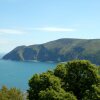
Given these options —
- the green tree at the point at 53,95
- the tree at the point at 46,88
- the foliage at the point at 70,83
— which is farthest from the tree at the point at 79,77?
the green tree at the point at 53,95

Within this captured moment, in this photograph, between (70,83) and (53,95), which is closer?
(53,95)

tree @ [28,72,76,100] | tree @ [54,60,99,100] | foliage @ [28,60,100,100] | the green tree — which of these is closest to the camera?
the green tree

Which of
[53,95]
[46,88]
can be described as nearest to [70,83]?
[46,88]

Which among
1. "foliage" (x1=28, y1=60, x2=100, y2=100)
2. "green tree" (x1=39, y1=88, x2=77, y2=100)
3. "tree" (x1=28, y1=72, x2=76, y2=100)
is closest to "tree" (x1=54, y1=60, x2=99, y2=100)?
"foliage" (x1=28, y1=60, x2=100, y2=100)

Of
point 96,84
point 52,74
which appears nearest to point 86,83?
point 96,84

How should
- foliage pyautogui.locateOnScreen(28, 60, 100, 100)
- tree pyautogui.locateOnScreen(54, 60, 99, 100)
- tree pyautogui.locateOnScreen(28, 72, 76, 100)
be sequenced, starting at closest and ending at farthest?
tree pyautogui.locateOnScreen(28, 72, 76, 100) → foliage pyautogui.locateOnScreen(28, 60, 100, 100) → tree pyautogui.locateOnScreen(54, 60, 99, 100)

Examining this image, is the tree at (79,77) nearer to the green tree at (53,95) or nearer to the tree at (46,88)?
the tree at (46,88)

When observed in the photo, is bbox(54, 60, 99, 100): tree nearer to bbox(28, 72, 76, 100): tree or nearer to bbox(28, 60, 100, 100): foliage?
bbox(28, 60, 100, 100): foliage

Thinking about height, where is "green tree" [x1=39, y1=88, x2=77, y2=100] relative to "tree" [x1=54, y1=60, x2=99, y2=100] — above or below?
below

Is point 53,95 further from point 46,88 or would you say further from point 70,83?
point 70,83

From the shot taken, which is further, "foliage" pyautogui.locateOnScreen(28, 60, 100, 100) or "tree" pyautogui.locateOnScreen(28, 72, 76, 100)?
"foliage" pyautogui.locateOnScreen(28, 60, 100, 100)

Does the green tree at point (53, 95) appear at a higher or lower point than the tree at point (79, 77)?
lower

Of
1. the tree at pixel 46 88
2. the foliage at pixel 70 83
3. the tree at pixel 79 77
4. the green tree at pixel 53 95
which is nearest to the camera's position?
the green tree at pixel 53 95
